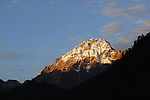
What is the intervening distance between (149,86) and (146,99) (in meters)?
14.9

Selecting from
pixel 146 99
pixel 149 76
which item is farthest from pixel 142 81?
pixel 146 99

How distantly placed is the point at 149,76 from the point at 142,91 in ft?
42.4

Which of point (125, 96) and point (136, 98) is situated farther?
point (125, 96)

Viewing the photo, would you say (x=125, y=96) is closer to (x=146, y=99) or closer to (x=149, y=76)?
(x=149, y=76)

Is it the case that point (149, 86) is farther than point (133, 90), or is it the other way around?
point (133, 90)

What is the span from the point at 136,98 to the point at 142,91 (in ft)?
13.9

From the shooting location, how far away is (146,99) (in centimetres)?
17100

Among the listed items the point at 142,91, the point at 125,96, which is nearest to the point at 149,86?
the point at 142,91

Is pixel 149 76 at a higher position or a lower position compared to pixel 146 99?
higher

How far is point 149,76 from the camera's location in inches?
7633

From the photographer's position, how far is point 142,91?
184 meters

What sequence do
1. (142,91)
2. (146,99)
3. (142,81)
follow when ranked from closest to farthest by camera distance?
(146,99) < (142,91) < (142,81)

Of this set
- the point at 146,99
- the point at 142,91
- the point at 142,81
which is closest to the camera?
the point at 146,99

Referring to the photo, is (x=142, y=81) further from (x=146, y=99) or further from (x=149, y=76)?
(x=146, y=99)
